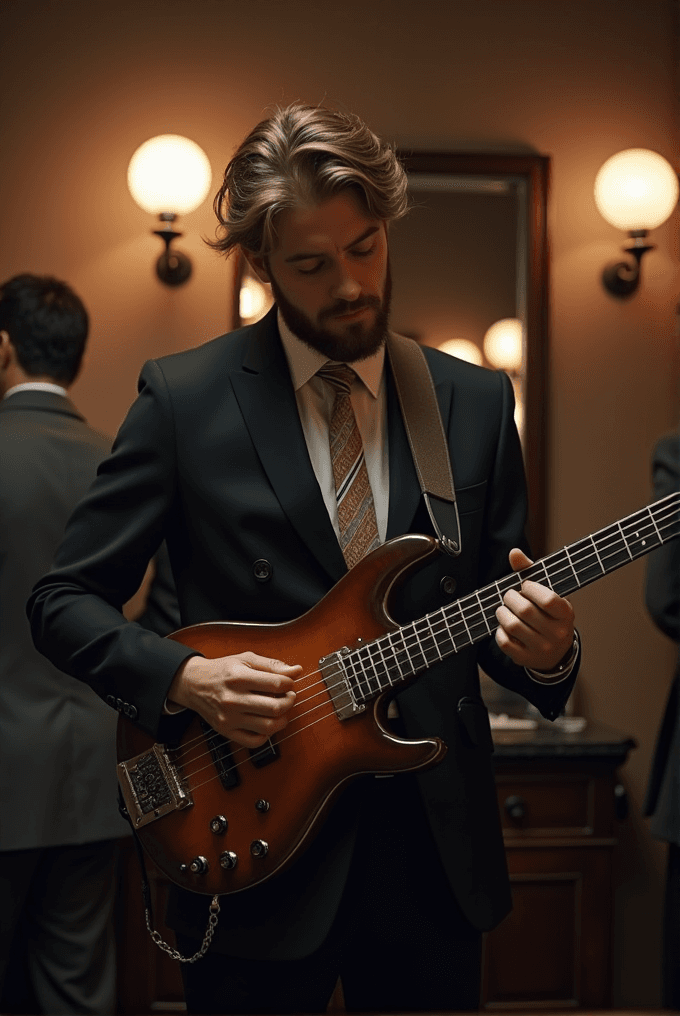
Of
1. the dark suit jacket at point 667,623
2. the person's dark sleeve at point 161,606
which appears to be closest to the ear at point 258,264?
the person's dark sleeve at point 161,606

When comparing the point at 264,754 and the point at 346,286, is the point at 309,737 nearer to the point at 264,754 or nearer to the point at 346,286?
the point at 264,754

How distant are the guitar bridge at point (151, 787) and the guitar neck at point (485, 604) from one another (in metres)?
0.23

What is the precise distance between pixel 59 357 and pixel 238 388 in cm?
39

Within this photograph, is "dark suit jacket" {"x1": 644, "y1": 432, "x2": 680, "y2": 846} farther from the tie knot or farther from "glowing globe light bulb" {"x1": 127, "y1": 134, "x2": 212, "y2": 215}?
"glowing globe light bulb" {"x1": 127, "y1": 134, "x2": 212, "y2": 215}

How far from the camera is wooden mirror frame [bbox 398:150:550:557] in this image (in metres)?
1.54

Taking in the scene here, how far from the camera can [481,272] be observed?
68.5 inches

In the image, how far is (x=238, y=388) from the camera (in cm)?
120

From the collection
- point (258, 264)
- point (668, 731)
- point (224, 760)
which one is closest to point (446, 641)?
point (224, 760)

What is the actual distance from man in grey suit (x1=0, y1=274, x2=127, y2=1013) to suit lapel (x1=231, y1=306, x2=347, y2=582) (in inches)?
13.9

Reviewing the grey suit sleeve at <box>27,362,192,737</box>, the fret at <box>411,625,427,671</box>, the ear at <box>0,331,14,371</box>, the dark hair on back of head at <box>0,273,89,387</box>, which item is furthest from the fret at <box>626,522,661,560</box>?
the ear at <box>0,331,14,371</box>

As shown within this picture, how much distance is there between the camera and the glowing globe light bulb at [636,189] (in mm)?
1389

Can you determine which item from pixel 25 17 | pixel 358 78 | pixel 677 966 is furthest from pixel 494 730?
pixel 25 17

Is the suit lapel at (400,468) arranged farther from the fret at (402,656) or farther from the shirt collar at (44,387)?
the shirt collar at (44,387)

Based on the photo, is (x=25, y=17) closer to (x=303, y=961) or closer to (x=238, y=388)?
(x=238, y=388)
